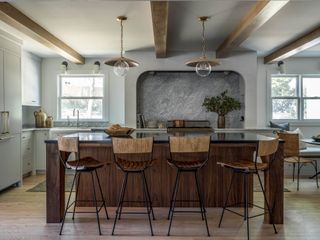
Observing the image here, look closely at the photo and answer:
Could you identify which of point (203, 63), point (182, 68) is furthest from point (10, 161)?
point (182, 68)

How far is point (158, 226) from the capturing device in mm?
3227

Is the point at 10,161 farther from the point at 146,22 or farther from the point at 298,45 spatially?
the point at 298,45

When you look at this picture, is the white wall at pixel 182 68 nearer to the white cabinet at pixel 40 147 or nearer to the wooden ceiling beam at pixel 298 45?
the wooden ceiling beam at pixel 298 45

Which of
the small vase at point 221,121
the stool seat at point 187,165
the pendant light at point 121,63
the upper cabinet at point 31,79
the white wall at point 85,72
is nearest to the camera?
the stool seat at point 187,165

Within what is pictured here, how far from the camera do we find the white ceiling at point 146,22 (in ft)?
11.4

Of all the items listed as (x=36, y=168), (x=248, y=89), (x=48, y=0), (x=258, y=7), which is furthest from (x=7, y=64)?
(x=248, y=89)

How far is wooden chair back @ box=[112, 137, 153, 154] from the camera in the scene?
2.96 metres

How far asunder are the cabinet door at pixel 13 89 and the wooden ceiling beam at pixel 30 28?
63 cm

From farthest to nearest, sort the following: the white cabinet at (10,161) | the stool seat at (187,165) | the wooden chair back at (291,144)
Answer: the wooden chair back at (291,144)
the white cabinet at (10,161)
the stool seat at (187,165)

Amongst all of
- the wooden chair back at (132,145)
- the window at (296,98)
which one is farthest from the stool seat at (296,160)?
the wooden chair back at (132,145)

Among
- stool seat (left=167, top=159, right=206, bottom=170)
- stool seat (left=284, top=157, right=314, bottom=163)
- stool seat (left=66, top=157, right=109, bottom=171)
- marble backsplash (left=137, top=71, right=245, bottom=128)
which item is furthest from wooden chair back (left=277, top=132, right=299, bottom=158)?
stool seat (left=66, top=157, right=109, bottom=171)

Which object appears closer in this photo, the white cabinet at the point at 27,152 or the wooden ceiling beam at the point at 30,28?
the wooden ceiling beam at the point at 30,28

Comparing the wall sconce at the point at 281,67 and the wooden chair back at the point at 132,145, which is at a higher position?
the wall sconce at the point at 281,67

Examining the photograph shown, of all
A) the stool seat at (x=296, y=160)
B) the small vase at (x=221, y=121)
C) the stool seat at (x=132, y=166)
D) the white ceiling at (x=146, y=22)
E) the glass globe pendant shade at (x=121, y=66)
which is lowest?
the stool seat at (x=296, y=160)
